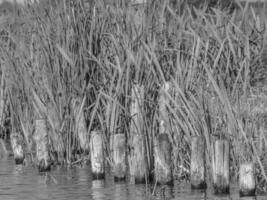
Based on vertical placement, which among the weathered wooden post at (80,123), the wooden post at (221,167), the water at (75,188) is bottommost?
the water at (75,188)

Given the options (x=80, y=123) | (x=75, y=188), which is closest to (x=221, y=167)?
(x=75, y=188)

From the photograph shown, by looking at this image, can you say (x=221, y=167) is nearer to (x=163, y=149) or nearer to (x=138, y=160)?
(x=163, y=149)

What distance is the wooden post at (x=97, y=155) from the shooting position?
1334 cm

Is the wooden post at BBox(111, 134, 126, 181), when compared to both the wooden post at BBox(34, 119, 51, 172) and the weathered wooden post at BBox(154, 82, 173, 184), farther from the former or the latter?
the wooden post at BBox(34, 119, 51, 172)

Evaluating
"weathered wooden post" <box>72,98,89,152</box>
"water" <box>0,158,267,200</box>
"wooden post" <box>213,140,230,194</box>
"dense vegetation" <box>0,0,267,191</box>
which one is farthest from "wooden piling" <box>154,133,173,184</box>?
"weathered wooden post" <box>72,98,89,152</box>

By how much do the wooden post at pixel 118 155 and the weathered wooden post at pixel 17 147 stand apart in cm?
281

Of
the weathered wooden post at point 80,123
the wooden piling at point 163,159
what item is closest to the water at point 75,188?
the wooden piling at point 163,159

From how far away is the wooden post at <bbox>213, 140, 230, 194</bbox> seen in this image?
38.2 ft

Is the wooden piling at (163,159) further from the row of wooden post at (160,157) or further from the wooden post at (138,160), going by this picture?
the wooden post at (138,160)

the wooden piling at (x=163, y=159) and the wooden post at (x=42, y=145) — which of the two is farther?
the wooden post at (x=42, y=145)

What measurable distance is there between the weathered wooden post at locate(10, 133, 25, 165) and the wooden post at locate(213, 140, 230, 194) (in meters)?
4.81

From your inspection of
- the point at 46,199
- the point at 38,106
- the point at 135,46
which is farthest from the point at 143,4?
the point at 46,199

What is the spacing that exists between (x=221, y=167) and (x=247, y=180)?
1.39 feet

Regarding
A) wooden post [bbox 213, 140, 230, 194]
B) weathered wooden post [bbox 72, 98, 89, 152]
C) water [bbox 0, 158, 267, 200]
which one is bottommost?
water [bbox 0, 158, 267, 200]
